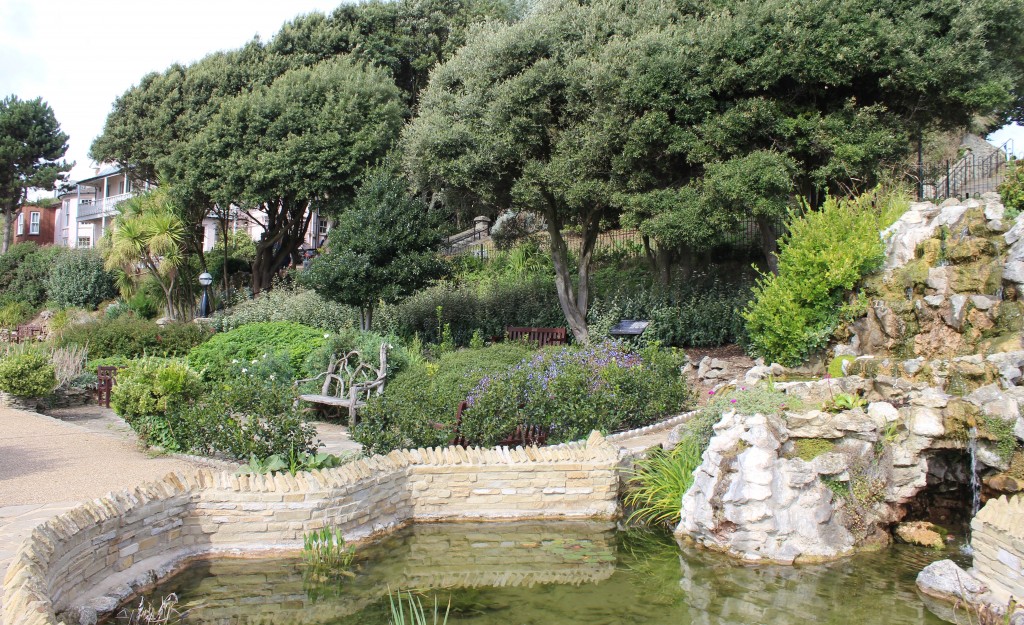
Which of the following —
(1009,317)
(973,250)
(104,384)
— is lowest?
(104,384)

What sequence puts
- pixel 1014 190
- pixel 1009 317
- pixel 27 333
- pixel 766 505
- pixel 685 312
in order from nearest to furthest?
pixel 766 505
pixel 1009 317
pixel 1014 190
pixel 685 312
pixel 27 333

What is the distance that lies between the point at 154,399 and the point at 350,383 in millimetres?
2590

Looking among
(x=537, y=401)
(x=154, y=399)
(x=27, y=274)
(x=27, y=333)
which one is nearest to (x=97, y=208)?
(x=27, y=274)

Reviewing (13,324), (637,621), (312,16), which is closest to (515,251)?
(312,16)

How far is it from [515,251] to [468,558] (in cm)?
1584

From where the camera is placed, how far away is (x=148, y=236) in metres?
22.1

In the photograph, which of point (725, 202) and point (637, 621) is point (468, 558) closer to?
point (637, 621)

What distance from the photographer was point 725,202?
12.1 meters

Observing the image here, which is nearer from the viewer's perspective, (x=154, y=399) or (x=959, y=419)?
(x=959, y=419)

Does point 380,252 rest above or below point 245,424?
above

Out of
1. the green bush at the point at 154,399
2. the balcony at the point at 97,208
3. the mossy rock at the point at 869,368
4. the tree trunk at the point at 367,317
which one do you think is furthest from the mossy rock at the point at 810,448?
the balcony at the point at 97,208

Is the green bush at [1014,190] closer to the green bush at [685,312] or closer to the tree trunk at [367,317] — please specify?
the green bush at [685,312]

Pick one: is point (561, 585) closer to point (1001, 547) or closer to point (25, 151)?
point (1001, 547)

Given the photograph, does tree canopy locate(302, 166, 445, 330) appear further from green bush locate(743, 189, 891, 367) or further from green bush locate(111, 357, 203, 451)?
green bush locate(743, 189, 891, 367)
